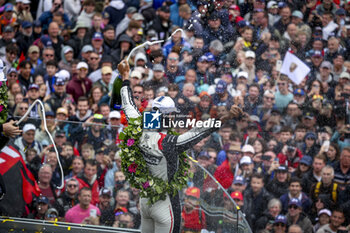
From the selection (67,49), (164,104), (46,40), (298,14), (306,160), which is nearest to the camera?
(164,104)

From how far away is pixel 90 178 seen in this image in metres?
11.1

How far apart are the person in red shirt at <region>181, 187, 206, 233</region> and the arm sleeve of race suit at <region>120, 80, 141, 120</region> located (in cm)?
141

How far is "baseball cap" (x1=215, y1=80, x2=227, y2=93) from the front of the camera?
10078mm

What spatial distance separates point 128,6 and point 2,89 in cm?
562

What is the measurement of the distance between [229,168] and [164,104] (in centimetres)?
229

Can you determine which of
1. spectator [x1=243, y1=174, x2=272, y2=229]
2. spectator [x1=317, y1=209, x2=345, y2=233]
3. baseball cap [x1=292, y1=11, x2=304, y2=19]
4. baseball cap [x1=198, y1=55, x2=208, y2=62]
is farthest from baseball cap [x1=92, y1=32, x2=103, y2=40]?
spectator [x1=317, y1=209, x2=345, y2=233]

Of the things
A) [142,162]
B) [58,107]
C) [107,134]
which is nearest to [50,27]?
[58,107]

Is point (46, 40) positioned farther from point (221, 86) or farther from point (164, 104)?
point (164, 104)

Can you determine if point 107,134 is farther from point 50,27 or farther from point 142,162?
point 50,27

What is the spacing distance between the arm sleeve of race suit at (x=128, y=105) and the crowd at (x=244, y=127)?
0.31m

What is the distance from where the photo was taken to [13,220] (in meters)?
11.2

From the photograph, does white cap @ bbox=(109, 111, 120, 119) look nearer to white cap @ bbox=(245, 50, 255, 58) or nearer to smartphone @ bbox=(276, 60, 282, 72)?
white cap @ bbox=(245, 50, 255, 58)

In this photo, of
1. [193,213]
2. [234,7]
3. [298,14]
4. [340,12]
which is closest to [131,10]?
[340,12]

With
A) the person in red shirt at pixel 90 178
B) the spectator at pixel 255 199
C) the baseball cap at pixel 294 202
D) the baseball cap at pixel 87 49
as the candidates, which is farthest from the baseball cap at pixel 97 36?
the baseball cap at pixel 294 202
